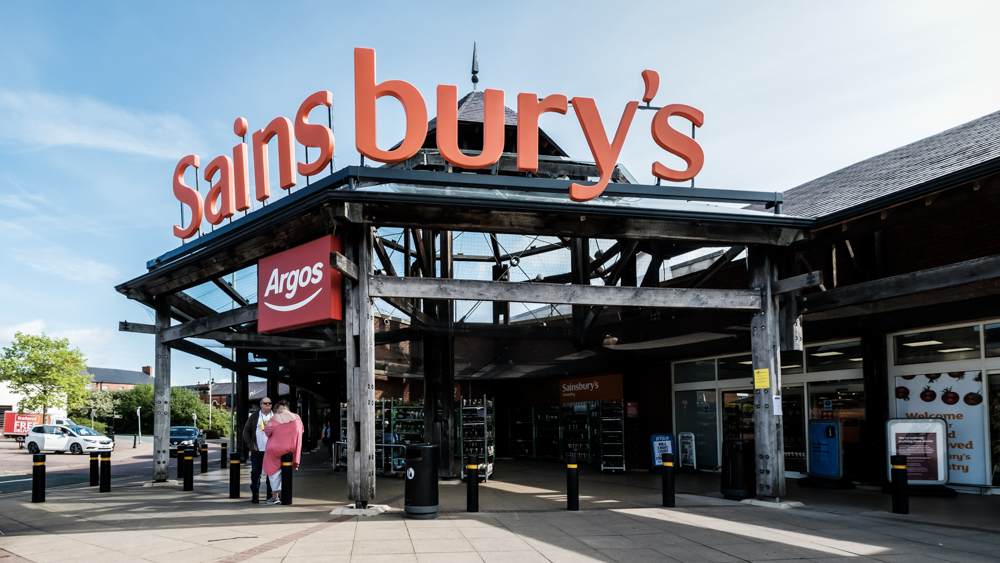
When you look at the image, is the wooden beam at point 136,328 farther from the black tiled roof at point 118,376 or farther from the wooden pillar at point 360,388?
the black tiled roof at point 118,376

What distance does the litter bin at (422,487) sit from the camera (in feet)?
30.7

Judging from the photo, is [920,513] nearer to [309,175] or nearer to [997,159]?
[997,159]

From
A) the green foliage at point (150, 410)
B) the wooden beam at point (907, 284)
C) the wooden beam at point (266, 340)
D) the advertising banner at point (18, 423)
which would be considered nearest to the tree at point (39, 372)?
the advertising banner at point (18, 423)

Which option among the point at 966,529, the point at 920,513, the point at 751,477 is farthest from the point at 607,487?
the point at 966,529

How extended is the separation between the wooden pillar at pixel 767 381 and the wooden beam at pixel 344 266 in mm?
6408

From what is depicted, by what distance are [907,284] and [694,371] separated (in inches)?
322

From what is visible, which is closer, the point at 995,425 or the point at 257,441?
the point at 257,441

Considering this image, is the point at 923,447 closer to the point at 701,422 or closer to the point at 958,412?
the point at 958,412

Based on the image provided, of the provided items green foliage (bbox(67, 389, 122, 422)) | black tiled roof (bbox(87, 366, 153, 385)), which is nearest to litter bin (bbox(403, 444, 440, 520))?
green foliage (bbox(67, 389, 122, 422))

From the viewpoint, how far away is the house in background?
96.2 m

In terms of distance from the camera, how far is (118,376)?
9919 cm

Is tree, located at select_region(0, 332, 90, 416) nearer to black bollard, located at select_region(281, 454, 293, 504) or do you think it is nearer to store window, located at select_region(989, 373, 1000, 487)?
black bollard, located at select_region(281, 454, 293, 504)

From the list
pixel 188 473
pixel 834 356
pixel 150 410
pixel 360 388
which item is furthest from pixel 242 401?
pixel 150 410

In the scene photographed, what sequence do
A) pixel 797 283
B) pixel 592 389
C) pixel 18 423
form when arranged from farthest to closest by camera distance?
pixel 18 423, pixel 592 389, pixel 797 283
